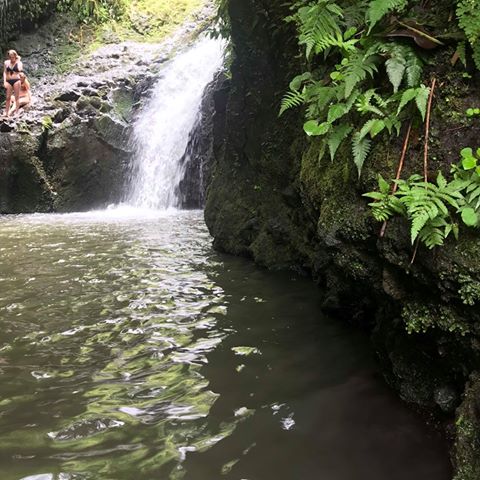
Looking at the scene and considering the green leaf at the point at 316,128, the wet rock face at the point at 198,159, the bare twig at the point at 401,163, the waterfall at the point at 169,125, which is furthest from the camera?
the waterfall at the point at 169,125

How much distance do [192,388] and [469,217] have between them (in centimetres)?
195

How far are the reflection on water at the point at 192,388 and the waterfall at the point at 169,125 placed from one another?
29.5ft

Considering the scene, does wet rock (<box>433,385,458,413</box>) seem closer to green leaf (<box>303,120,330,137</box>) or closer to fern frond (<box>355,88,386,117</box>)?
fern frond (<box>355,88,386,117</box>)

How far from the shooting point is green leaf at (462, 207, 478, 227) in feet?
7.68

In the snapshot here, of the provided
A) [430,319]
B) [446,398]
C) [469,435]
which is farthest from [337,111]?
[469,435]

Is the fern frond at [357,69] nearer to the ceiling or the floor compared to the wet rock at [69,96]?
nearer to the floor

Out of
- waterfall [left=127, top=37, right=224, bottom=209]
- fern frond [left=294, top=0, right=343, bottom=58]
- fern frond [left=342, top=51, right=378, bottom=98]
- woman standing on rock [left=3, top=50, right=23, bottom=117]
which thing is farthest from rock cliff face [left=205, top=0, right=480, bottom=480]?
woman standing on rock [left=3, top=50, right=23, bottom=117]

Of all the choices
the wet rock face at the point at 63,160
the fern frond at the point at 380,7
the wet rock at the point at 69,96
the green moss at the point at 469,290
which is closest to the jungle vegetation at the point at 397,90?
the fern frond at the point at 380,7

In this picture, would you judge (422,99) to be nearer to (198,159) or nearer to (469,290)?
(469,290)

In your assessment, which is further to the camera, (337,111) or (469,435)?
(337,111)

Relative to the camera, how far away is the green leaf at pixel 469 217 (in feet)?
7.68

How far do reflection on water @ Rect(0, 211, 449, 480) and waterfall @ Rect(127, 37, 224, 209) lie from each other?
9.00 metres

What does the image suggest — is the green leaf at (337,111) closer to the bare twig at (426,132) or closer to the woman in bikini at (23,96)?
the bare twig at (426,132)

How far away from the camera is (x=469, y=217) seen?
7.71ft
